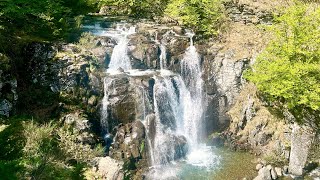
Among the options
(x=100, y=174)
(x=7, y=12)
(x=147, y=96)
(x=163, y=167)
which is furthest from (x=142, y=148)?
(x=7, y=12)

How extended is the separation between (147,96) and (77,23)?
7367 mm

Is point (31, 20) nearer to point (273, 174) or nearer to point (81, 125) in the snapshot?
point (81, 125)

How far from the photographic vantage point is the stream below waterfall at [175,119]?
52.2 feet

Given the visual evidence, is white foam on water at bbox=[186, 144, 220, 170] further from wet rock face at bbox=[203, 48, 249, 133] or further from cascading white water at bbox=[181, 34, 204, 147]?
wet rock face at bbox=[203, 48, 249, 133]

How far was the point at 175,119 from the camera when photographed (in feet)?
59.9

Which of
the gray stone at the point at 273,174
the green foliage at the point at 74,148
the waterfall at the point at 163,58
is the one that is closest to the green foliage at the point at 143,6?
the waterfall at the point at 163,58

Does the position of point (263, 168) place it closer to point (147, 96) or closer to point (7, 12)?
point (147, 96)

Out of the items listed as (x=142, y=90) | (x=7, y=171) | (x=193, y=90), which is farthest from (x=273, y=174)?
(x=7, y=171)

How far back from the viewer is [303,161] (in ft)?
50.0

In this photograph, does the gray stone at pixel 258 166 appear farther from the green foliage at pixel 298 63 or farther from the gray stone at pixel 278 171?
the green foliage at pixel 298 63

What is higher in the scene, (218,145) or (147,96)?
(147,96)

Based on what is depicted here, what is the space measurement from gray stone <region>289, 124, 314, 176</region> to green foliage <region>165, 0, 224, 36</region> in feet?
29.9

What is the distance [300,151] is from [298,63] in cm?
437

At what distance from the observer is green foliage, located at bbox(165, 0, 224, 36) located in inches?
863
